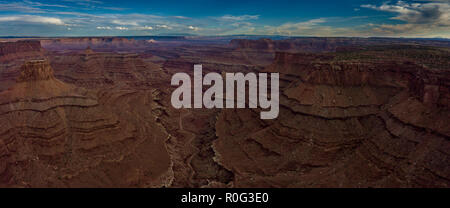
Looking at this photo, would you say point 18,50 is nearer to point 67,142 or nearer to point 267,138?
point 67,142

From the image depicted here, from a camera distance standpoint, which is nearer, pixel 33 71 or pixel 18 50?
pixel 33 71

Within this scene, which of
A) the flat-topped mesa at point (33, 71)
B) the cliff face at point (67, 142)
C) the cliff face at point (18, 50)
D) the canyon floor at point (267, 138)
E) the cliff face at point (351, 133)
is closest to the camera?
the cliff face at point (351, 133)

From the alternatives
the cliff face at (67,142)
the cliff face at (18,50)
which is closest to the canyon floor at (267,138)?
the cliff face at (67,142)

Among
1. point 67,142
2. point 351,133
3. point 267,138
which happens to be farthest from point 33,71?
point 351,133

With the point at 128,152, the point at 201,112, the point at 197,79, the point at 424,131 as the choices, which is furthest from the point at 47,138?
the point at 197,79

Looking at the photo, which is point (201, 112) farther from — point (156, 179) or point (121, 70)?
point (121, 70)

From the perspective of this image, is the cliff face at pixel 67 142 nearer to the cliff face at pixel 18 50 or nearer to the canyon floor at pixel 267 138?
the canyon floor at pixel 267 138

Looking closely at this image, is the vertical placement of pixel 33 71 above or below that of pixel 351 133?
above

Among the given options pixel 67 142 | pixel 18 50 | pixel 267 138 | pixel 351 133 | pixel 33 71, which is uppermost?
pixel 18 50
